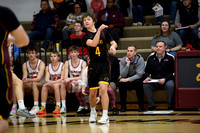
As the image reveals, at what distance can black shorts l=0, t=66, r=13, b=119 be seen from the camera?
2.13m

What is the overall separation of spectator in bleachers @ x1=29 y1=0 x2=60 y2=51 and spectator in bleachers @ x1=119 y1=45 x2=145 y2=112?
2.98m

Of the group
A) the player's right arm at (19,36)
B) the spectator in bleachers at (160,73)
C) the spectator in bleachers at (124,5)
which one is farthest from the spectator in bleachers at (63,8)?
the player's right arm at (19,36)

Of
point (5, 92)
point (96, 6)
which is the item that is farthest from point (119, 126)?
point (96, 6)

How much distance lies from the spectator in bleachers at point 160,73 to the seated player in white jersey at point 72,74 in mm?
1447

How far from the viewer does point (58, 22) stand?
9812mm

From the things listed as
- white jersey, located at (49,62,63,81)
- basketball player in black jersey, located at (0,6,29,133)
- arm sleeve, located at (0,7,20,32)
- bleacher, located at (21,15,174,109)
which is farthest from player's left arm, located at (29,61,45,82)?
arm sleeve, located at (0,7,20,32)

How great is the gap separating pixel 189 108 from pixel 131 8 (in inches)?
195

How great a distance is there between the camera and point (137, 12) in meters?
9.75

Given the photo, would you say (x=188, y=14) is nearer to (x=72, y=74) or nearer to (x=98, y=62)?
(x=72, y=74)

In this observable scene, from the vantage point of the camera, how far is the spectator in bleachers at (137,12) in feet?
31.8

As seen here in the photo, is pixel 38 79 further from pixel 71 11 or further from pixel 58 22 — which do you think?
pixel 71 11

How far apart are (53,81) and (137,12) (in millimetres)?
3649

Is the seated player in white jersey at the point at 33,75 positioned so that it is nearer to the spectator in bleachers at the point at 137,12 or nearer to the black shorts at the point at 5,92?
the spectator in bleachers at the point at 137,12

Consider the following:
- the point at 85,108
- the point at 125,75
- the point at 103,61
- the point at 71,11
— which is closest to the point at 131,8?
the point at 71,11
